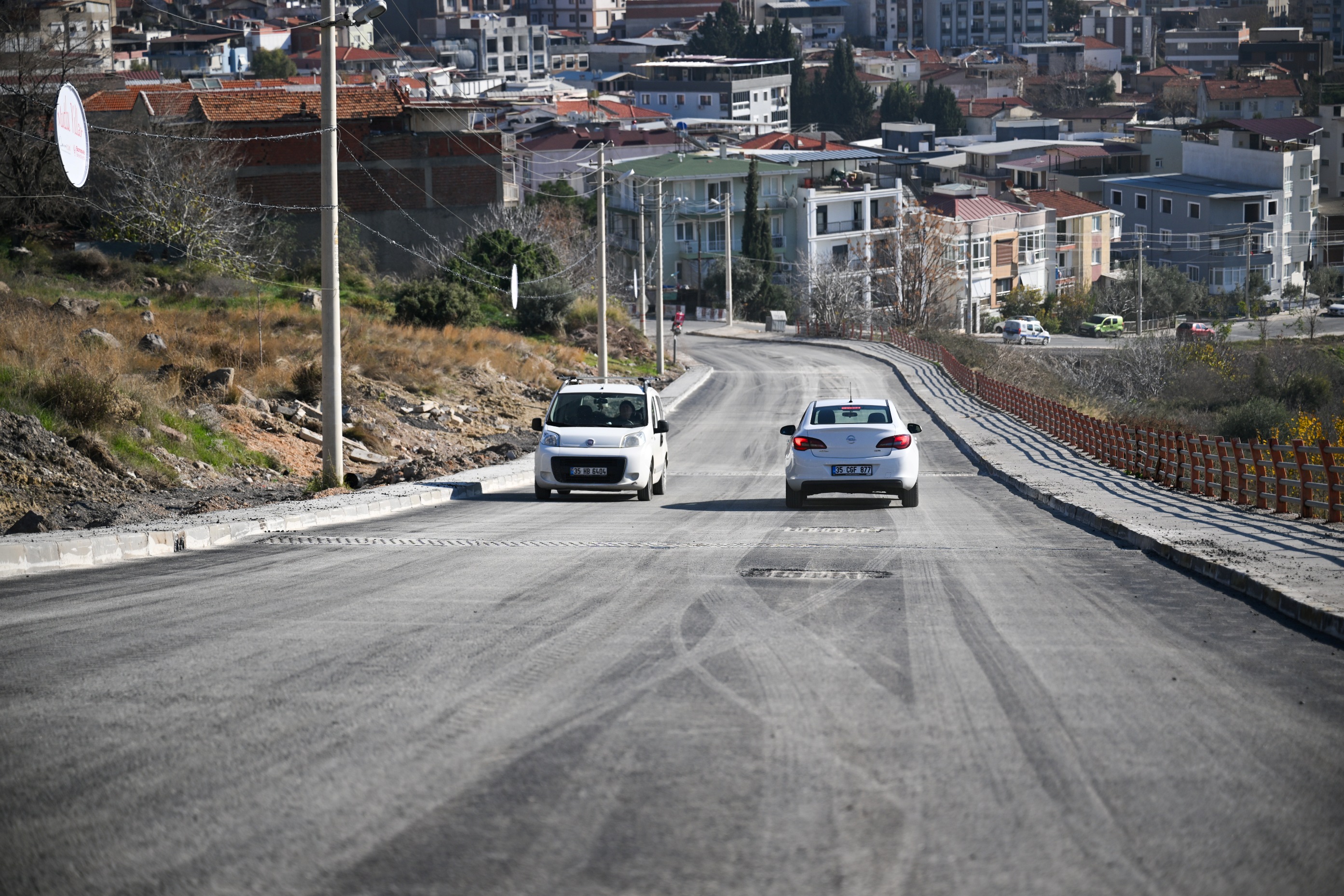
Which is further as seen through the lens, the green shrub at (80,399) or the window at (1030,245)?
the window at (1030,245)

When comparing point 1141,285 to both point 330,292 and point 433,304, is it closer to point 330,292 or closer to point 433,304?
point 433,304

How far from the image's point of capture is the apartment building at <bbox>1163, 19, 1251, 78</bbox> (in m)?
191

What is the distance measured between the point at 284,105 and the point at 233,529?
6015cm

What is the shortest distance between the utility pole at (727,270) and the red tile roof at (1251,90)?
71.7 meters

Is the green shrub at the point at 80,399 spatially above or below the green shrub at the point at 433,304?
below

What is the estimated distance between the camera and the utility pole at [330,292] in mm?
20375

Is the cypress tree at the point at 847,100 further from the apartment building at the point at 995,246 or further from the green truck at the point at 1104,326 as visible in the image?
the green truck at the point at 1104,326

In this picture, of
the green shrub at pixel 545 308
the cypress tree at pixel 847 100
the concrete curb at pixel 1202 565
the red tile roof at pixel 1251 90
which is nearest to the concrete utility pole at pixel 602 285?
the green shrub at pixel 545 308

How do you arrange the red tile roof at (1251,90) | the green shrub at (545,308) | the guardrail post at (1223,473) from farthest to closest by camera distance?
the red tile roof at (1251,90), the green shrub at (545,308), the guardrail post at (1223,473)

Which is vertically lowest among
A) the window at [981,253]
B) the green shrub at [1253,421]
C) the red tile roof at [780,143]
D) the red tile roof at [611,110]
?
the green shrub at [1253,421]

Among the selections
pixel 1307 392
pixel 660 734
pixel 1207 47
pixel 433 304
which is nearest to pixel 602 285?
pixel 433 304

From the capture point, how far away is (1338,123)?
376 ft

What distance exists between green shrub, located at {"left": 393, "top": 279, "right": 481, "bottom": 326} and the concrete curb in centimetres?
2708

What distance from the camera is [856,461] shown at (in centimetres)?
1920
